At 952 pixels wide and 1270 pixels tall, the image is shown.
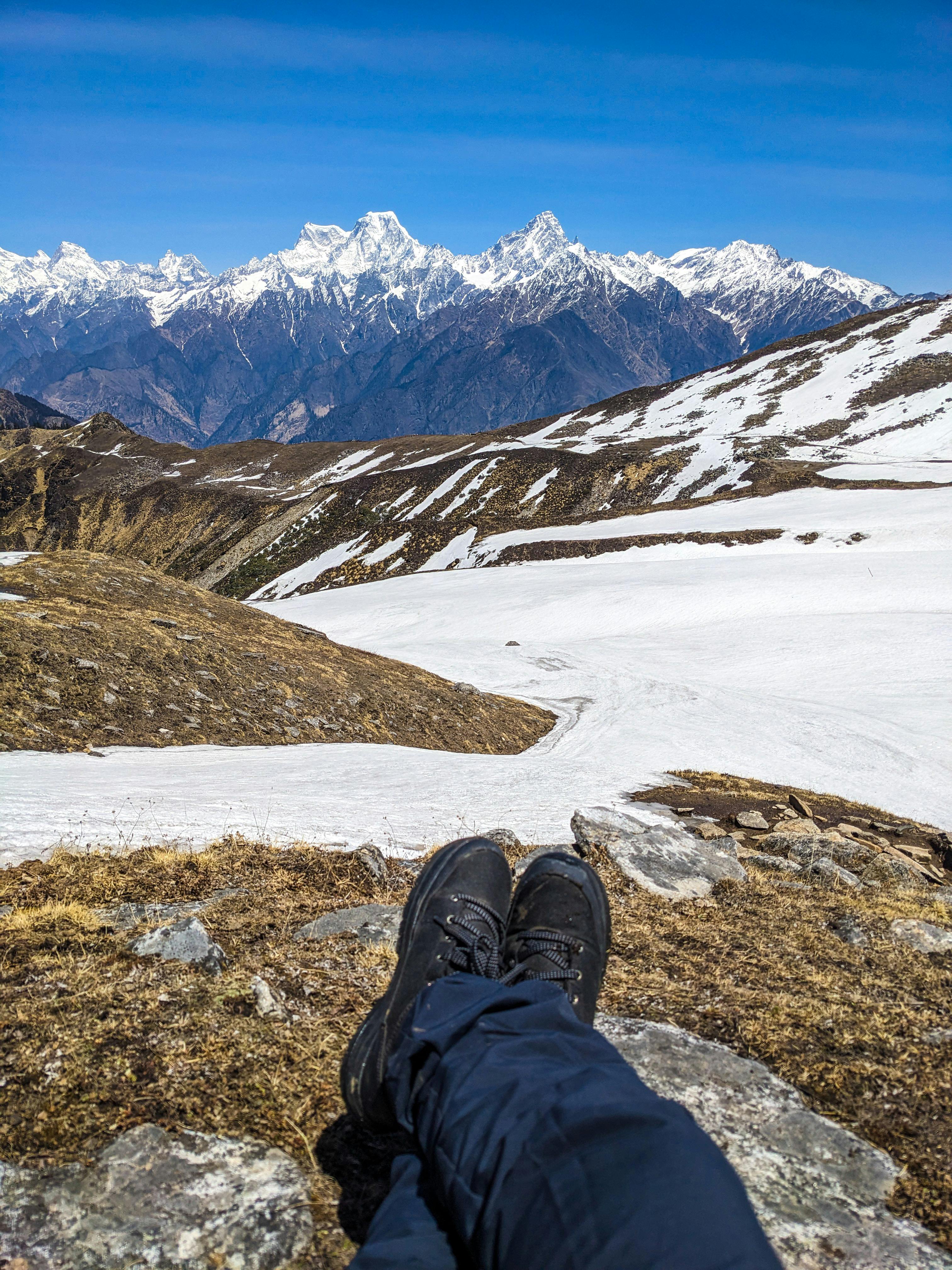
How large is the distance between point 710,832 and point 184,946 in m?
8.75

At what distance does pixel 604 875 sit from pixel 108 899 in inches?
197

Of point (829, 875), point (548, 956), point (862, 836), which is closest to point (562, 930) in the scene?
point (548, 956)

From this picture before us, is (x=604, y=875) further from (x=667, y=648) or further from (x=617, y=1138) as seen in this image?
(x=667, y=648)

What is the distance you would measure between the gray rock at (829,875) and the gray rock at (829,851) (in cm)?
51

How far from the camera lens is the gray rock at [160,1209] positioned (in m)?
2.73

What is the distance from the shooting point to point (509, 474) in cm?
8294

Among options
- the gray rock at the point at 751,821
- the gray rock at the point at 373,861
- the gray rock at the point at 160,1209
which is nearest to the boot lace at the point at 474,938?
the gray rock at the point at 160,1209

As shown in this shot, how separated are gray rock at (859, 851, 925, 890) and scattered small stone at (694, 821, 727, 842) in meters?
2.01

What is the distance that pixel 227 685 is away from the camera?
1738cm

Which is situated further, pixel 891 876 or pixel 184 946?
pixel 891 876

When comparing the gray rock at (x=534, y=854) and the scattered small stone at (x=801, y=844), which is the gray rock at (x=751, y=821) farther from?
the gray rock at (x=534, y=854)

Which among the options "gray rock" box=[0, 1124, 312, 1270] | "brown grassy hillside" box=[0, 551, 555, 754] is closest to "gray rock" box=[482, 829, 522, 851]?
"gray rock" box=[0, 1124, 312, 1270]

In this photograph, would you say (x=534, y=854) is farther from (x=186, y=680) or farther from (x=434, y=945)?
(x=186, y=680)

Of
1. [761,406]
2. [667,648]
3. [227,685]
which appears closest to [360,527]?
[667,648]
